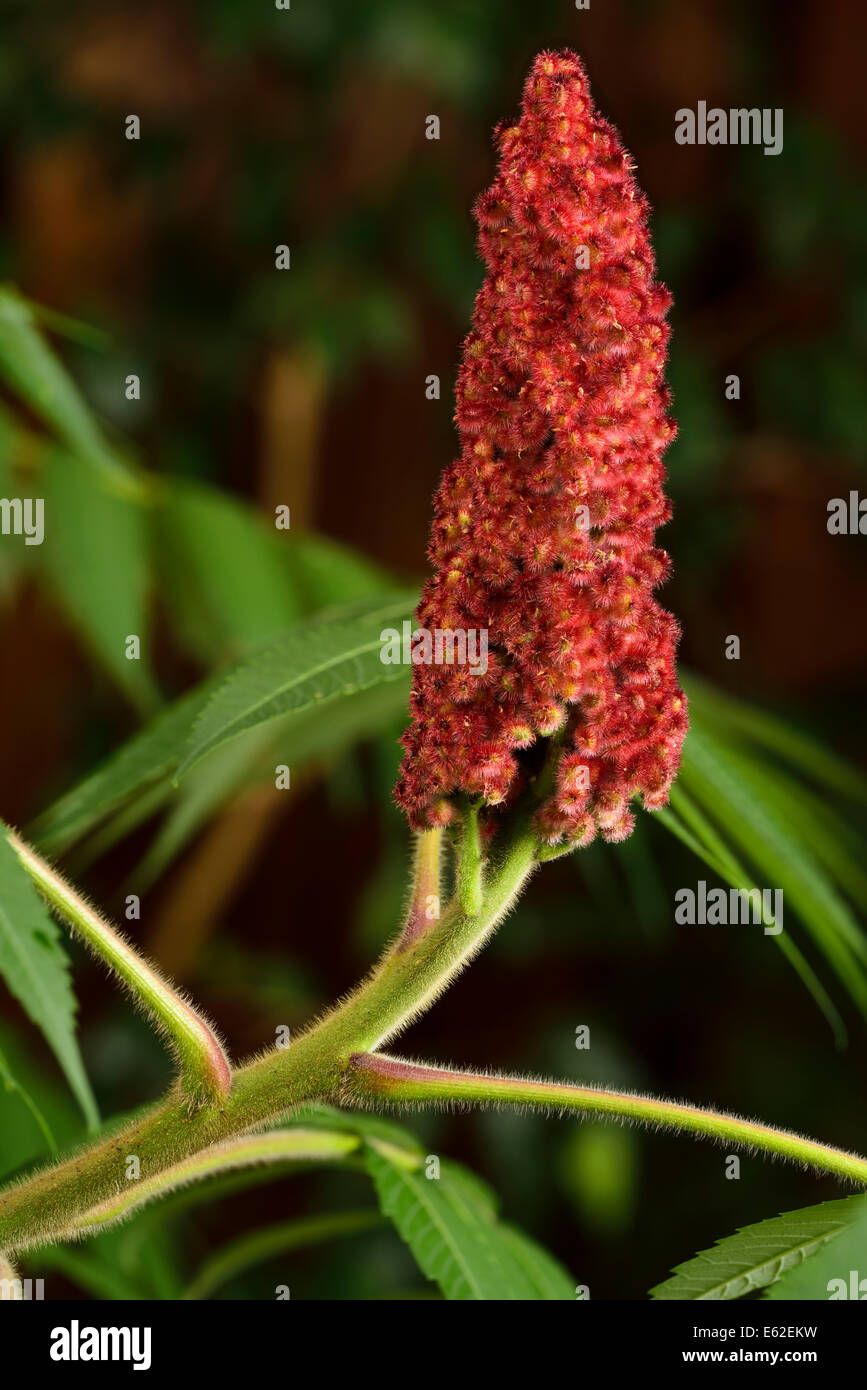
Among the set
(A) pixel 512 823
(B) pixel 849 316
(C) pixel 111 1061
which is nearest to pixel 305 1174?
(C) pixel 111 1061

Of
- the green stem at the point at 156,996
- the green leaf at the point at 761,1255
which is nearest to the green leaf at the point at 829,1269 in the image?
the green leaf at the point at 761,1255

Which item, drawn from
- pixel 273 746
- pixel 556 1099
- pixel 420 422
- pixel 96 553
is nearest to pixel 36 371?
pixel 96 553

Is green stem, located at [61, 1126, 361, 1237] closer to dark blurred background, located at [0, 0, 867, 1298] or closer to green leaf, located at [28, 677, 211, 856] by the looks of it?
green leaf, located at [28, 677, 211, 856]

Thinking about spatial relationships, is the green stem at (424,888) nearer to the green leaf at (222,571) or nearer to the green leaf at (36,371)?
the green leaf at (36,371)

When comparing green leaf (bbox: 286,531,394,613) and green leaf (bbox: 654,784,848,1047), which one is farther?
green leaf (bbox: 286,531,394,613)

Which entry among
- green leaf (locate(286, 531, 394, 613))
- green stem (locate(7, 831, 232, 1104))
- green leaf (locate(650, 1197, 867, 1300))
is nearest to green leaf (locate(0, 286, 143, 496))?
green leaf (locate(286, 531, 394, 613))
